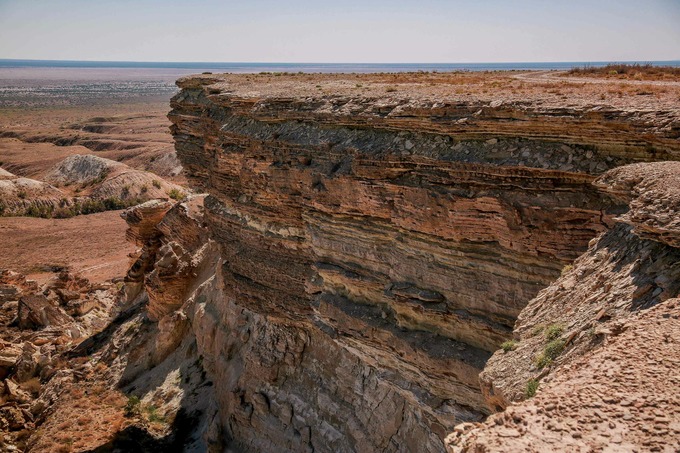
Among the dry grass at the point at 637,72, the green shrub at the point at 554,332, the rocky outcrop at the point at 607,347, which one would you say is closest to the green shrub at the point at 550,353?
the rocky outcrop at the point at 607,347

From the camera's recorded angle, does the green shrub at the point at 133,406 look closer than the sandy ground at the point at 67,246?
Yes

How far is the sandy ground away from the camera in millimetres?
40250

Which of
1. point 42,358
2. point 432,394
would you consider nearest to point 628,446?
point 432,394

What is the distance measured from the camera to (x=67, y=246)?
4528 cm

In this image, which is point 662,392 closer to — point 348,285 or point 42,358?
point 348,285

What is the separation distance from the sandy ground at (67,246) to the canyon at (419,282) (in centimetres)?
1695

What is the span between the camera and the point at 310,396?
16.6m

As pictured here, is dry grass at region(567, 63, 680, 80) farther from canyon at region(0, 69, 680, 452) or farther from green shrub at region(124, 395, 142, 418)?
green shrub at region(124, 395, 142, 418)

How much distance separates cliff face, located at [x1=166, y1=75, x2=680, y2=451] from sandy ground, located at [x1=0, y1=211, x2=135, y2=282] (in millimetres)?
21559

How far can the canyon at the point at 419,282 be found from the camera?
20.5 ft

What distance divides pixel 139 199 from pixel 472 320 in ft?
163

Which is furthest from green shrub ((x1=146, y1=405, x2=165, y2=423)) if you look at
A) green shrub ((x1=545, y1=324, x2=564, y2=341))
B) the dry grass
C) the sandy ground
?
the dry grass

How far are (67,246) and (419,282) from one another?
39.1 m

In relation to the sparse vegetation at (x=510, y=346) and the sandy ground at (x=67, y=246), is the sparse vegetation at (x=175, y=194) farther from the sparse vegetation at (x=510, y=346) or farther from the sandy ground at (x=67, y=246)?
the sparse vegetation at (x=510, y=346)
